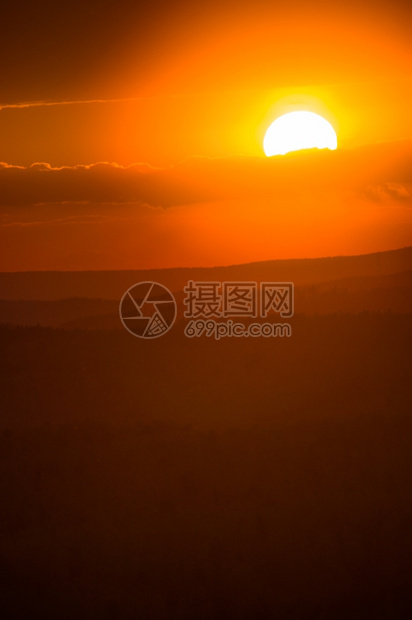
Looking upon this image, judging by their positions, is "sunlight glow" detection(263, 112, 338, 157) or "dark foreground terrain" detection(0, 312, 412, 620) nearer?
"dark foreground terrain" detection(0, 312, 412, 620)

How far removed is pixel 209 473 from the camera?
3.74m

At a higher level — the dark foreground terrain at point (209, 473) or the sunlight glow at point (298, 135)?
the sunlight glow at point (298, 135)

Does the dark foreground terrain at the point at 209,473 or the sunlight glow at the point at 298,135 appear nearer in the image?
the dark foreground terrain at the point at 209,473

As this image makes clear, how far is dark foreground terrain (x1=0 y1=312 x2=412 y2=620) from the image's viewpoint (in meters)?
3.52

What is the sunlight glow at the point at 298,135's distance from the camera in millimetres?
4211

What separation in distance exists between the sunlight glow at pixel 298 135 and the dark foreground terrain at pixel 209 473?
41.8 inches

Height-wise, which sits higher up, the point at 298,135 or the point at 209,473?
the point at 298,135

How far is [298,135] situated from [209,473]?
6.82 feet

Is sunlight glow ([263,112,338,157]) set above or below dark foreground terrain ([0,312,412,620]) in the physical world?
above

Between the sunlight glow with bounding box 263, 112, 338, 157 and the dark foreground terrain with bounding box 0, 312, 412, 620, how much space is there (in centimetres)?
106

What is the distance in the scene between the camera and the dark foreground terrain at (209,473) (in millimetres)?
3521

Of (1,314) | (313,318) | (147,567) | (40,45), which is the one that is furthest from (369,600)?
(40,45)

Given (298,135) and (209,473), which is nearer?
(209,473)

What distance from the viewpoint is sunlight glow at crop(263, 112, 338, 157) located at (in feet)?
13.8
